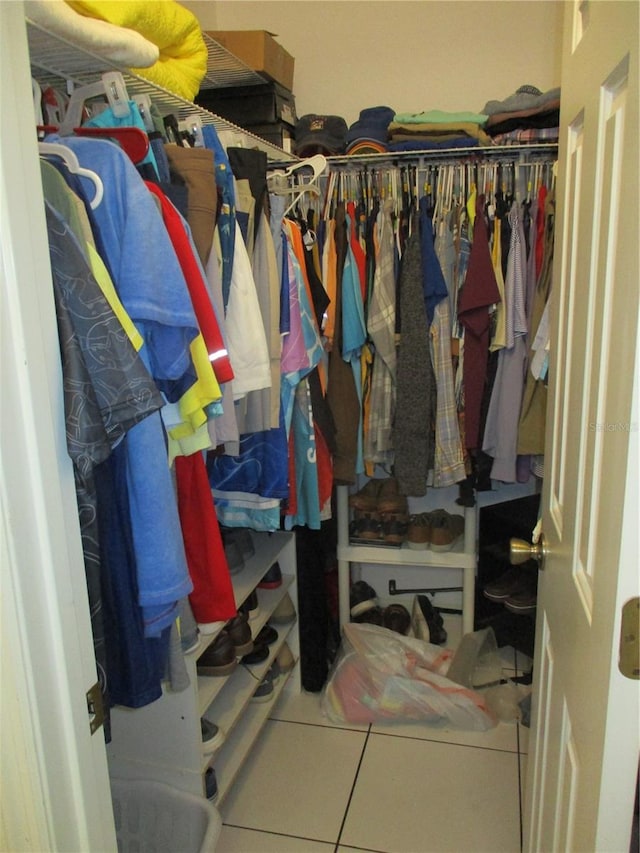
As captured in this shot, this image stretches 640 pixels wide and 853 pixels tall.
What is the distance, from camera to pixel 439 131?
2.23 m

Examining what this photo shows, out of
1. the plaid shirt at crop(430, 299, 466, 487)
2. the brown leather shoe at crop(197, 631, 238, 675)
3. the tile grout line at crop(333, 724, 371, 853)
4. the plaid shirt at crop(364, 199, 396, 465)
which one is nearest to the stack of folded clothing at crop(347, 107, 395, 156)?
the plaid shirt at crop(364, 199, 396, 465)

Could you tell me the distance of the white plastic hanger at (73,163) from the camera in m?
1.02

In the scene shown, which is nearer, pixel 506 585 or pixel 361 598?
pixel 506 585

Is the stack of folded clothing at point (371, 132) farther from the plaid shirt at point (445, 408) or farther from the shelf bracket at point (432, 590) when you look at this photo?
the shelf bracket at point (432, 590)

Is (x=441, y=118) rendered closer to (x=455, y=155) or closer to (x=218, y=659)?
(x=455, y=155)

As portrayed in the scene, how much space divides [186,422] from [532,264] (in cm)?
139

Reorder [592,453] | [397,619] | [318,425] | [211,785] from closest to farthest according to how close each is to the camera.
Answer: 1. [592,453]
2. [211,785]
3. [318,425]
4. [397,619]

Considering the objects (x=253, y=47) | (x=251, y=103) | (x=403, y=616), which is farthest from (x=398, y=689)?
(x=253, y=47)

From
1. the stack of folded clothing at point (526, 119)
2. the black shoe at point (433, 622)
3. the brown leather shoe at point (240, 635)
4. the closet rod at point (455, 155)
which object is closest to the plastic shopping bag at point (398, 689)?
the black shoe at point (433, 622)

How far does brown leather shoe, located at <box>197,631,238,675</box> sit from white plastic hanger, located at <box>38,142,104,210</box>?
1283 mm

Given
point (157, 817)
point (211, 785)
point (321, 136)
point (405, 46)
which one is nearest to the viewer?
point (157, 817)

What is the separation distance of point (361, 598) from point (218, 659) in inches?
41.4

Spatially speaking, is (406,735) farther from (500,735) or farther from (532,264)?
(532,264)

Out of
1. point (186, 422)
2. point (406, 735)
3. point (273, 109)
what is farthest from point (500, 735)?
point (273, 109)
